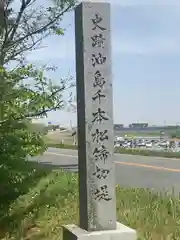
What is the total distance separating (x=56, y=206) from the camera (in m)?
7.94

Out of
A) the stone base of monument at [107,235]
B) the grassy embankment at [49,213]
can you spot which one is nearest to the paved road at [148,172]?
the grassy embankment at [49,213]

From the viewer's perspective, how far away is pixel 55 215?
7895mm

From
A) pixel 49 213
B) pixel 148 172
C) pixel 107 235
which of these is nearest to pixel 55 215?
pixel 49 213

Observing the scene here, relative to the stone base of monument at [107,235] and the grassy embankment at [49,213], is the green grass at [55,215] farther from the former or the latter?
the stone base of monument at [107,235]

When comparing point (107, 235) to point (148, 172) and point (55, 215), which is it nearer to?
point (55, 215)

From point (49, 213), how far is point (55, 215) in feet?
0.37

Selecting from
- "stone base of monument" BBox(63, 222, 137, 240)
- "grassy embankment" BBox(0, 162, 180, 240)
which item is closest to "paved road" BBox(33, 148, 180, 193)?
"grassy embankment" BBox(0, 162, 180, 240)

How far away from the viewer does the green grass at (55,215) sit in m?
6.86

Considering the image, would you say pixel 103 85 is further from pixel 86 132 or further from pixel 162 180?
pixel 162 180

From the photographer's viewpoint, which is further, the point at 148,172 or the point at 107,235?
the point at 148,172

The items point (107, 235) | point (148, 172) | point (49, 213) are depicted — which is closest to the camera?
point (107, 235)

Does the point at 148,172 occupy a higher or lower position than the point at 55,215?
lower

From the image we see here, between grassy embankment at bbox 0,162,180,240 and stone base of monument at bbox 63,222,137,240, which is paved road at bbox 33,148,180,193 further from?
stone base of monument at bbox 63,222,137,240

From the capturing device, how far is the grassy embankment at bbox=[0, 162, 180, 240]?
273 inches
